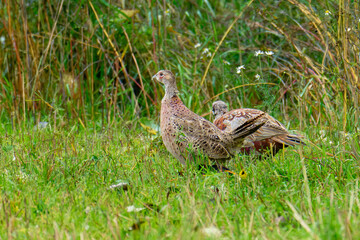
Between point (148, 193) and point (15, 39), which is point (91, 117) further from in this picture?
point (148, 193)

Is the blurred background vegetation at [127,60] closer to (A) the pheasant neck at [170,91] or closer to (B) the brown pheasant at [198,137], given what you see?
(A) the pheasant neck at [170,91]

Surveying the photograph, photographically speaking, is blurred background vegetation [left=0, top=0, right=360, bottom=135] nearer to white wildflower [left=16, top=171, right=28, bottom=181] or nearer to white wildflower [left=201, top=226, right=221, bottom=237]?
white wildflower [left=16, top=171, right=28, bottom=181]

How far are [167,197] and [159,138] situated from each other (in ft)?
5.83

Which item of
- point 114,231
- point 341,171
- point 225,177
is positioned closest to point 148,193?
point 225,177

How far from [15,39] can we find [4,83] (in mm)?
522

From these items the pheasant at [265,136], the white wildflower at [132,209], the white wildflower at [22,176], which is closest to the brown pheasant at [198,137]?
the pheasant at [265,136]

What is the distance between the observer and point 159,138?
4.61m

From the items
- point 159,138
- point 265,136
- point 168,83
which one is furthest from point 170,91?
point 265,136

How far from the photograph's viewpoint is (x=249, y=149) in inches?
172

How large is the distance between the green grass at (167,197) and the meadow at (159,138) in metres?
0.01

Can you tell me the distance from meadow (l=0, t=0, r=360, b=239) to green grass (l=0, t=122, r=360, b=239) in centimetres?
1

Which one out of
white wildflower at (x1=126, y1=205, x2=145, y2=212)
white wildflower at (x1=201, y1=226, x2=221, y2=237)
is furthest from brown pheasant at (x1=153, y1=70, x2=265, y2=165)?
white wildflower at (x1=201, y1=226, x2=221, y2=237)

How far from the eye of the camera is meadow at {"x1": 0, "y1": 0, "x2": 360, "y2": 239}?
2.50 m

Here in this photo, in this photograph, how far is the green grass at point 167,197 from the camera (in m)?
2.35
